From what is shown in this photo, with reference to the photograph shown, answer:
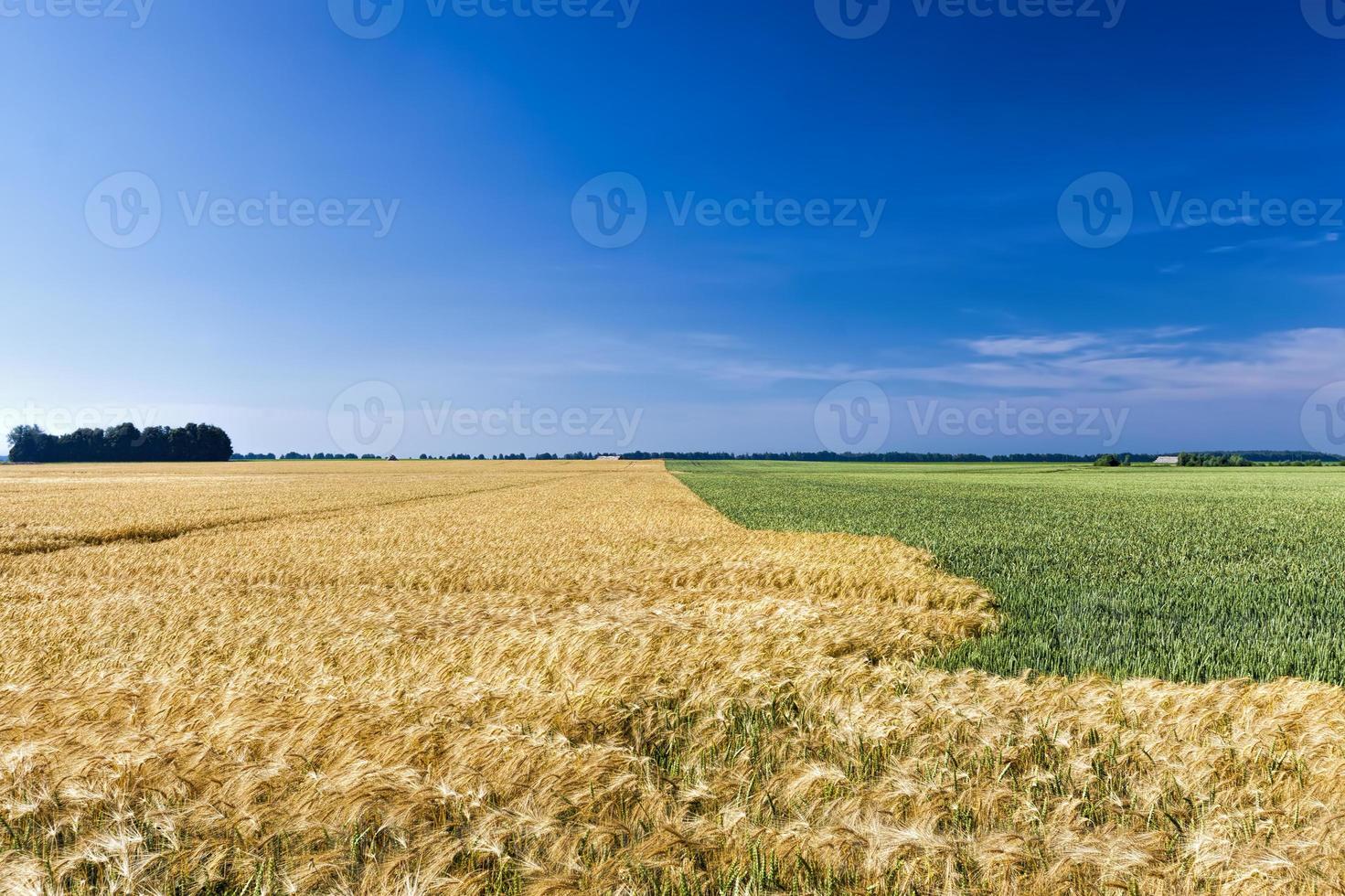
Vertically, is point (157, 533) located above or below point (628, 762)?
below

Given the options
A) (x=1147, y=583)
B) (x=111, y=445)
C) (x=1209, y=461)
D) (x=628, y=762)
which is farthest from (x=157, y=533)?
(x=111, y=445)

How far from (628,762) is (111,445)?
179 m

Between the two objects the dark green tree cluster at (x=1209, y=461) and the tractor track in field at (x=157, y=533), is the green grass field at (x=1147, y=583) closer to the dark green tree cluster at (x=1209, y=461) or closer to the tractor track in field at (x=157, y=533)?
the tractor track in field at (x=157, y=533)

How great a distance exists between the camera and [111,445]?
13888cm

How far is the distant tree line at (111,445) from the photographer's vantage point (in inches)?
5468

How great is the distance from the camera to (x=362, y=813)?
3.36m

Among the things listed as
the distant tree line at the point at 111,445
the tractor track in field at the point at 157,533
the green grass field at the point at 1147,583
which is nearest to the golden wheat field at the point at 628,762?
the green grass field at the point at 1147,583

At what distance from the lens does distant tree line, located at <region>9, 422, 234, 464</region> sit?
13888 centimetres

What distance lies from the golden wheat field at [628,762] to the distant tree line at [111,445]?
16627cm

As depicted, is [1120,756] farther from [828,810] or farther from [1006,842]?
[828,810]

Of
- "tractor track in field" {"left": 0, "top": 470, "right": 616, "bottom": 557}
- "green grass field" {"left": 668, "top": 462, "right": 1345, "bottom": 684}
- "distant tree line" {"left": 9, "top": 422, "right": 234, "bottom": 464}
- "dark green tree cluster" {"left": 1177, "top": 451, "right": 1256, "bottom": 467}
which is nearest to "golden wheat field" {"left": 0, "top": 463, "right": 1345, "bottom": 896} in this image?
"green grass field" {"left": 668, "top": 462, "right": 1345, "bottom": 684}

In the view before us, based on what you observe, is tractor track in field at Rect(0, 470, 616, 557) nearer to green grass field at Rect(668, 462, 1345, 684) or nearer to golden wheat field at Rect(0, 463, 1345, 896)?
golden wheat field at Rect(0, 463, 1345, 896)

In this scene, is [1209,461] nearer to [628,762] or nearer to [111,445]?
[628,762]

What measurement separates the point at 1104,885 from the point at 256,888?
3.63 metres
